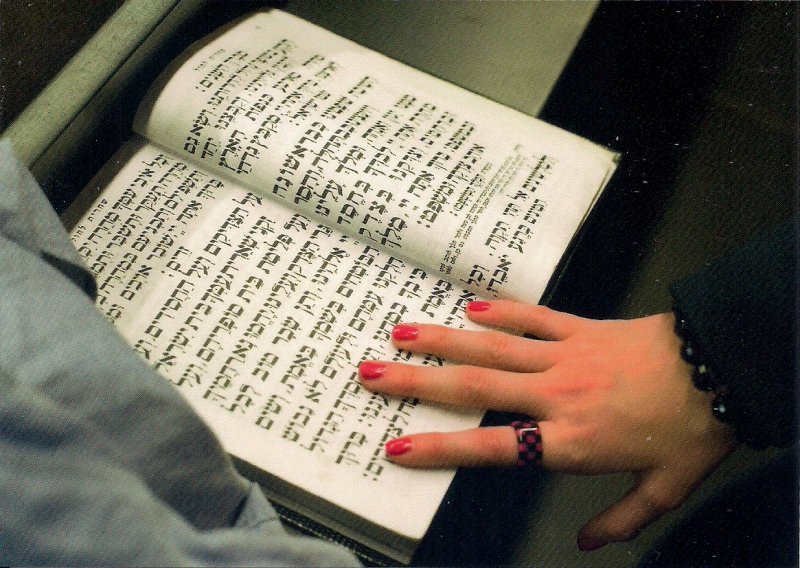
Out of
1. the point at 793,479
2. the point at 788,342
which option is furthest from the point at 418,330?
the point at 793,479

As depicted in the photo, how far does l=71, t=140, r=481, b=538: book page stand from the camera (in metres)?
0.44

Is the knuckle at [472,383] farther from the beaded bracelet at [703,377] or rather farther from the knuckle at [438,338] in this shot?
the beaded bracelet at [703,377]

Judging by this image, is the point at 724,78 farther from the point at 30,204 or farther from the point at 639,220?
the point at 30,204

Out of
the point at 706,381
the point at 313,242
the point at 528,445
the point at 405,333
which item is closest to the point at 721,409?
the point at 706,381

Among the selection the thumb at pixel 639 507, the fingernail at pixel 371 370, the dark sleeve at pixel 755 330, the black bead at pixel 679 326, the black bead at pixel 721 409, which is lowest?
the thumb at pixel 639 507

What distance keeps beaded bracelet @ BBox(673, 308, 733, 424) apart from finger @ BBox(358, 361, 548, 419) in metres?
0.12

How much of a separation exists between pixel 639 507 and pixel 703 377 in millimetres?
121

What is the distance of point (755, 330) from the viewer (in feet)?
1.52

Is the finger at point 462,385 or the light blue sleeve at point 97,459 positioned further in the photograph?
the finger at point 462,385

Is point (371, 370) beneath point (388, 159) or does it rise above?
beneath

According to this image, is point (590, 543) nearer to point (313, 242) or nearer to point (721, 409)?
point (721, 409)

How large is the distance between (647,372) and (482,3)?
44cm

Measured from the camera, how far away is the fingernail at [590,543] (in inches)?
21.1

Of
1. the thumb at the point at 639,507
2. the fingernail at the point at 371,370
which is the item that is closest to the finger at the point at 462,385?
the fingernail at the point at 371,370
